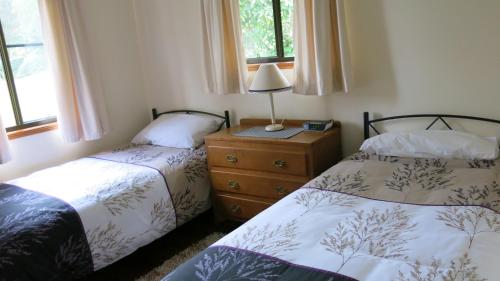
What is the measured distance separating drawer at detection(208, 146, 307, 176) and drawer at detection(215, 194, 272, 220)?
235 mm

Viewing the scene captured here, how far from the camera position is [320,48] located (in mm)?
2514

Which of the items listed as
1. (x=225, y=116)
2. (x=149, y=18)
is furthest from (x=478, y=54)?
(x=149, y=18)

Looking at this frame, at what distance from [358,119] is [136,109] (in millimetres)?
2060

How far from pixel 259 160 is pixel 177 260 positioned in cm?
83

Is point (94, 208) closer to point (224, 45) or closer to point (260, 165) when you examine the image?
point (260, 165)

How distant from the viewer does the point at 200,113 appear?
349cm

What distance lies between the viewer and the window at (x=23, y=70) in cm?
289

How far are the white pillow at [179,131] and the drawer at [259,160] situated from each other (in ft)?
1.06

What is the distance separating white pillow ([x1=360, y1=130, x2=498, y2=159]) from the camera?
2.04 metres

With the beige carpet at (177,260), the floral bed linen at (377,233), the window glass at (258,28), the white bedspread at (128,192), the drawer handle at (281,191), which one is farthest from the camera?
the window glass at (258,28)

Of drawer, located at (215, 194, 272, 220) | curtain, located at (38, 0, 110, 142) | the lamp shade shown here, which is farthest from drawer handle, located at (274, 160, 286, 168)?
curtain, located at (38, 0, 110, 142)

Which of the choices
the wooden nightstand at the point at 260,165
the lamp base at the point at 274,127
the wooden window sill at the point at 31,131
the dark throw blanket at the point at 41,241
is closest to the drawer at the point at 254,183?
the wooden nightstand at the point at 260,165

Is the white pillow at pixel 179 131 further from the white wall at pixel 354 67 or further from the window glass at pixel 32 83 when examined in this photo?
the window glass at pixel 32 83

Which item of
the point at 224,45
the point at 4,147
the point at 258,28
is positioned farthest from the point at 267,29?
the point at 4,147
